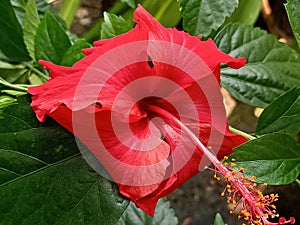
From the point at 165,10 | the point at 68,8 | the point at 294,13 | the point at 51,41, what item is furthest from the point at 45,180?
the point at 68,8

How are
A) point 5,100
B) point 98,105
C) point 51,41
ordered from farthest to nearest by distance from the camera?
point 51,41 → point 5,100 → point 98,105

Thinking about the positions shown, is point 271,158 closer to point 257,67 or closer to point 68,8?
point 257,67

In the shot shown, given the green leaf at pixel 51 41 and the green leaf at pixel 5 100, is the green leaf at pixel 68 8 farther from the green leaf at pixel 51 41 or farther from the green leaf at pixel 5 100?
the green leaf at pixel 5 100

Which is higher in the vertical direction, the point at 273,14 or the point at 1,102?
the point at 1,102

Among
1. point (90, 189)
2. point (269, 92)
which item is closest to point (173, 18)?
point (269, 92)

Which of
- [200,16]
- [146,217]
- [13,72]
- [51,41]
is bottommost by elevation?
[146,217]

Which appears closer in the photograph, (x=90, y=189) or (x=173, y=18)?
(x=90, y=189)

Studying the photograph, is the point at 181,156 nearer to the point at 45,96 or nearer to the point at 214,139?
the point at 214,139
